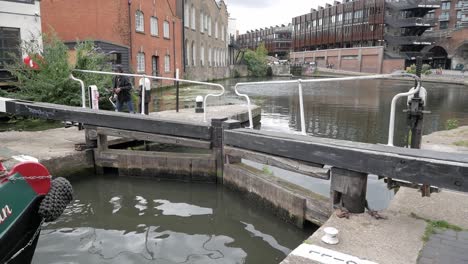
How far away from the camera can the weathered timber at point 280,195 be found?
514 centimetres

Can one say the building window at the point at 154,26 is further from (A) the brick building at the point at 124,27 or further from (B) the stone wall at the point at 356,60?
(B) the stone wall at the point at 356,60

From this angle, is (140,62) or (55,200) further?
(140,62)

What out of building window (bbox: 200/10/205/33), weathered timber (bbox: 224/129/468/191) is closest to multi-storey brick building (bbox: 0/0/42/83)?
weathered timber (bbox: 224/129/468/191)

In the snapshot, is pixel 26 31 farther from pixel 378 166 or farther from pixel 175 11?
pixel 175 11

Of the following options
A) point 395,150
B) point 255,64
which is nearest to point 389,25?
point 255,64

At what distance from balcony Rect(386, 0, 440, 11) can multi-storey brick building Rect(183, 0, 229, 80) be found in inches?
1071

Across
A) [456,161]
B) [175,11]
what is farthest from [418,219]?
[175,11]

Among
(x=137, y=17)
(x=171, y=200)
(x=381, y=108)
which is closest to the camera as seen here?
(x=171, y=200)

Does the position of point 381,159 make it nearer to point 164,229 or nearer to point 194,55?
point 164,229

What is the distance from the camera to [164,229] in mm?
5422

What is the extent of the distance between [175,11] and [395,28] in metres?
43.5

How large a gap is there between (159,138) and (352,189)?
155 inches

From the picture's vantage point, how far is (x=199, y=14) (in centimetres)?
4053

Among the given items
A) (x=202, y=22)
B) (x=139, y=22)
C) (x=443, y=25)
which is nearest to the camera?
(x=139, y=22)
